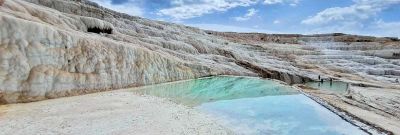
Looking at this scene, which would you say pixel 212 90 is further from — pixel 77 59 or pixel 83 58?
pixel 77 59

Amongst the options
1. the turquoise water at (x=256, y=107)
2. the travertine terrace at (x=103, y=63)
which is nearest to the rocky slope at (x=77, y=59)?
the travertine terrace at (x=103, y=63)

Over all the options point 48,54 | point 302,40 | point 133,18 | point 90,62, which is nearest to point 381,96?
point 90,62

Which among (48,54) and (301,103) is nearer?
(48,54)

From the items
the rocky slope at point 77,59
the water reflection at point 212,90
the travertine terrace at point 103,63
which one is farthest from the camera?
the water reflection at point 212,90

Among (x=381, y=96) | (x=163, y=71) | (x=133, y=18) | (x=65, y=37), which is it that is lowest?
(x=381, y=96)

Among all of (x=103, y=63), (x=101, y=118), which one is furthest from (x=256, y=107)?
(x=103, y=63)

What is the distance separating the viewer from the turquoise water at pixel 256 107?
18.1 meters

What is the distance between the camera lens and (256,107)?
76.6ft

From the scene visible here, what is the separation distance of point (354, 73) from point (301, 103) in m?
33.1

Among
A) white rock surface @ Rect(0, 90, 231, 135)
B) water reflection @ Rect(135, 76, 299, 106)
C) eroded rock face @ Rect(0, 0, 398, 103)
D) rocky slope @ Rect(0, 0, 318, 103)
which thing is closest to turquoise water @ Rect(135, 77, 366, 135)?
water reflection @ Rect(135, 76, 299, 106)

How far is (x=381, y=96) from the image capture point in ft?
109

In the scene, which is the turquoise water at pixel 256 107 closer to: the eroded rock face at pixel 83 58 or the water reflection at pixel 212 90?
the water reflection at pixel 212 90

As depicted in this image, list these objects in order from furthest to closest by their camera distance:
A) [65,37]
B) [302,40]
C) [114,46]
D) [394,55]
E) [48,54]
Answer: [302,40], [394,55], [114,46], [65,37], [48,54]

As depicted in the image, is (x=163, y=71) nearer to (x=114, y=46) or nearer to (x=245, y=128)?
(x=114, y=46)
